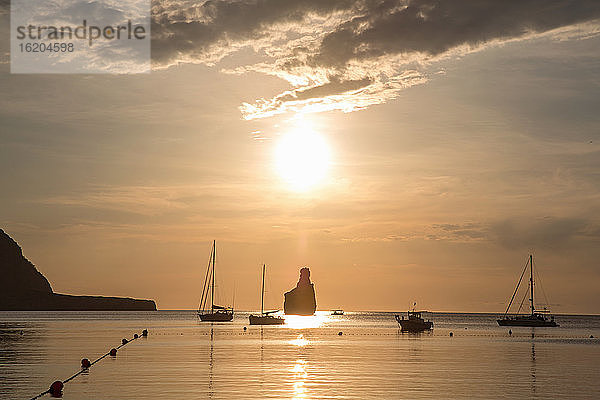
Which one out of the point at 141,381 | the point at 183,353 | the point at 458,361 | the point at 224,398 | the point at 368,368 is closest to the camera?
the point at 224,398

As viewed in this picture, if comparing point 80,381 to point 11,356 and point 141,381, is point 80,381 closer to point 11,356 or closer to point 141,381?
point 141,381

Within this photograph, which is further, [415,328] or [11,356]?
[415,328]

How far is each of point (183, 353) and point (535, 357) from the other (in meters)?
45.4

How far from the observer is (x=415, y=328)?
627ft

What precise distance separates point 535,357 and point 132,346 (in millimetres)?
56781

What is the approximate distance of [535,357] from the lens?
99688 millimetres

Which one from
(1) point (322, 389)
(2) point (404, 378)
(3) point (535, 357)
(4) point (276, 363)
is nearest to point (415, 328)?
(3) point (535, 357)

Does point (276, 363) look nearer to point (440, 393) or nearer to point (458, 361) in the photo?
point (458, 361)

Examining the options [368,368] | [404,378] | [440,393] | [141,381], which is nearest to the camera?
[440,393]

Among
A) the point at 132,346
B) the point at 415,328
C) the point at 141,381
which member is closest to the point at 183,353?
the point at 132,346

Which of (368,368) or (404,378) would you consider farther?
(368,368)

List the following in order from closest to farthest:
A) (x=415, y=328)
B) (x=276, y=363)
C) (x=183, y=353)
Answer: (x=276, y=363)
(x=183, y=353)
(x=415, y=328)

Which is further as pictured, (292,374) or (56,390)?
(292,374)

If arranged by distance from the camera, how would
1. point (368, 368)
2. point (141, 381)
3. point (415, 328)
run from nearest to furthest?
point (141, 381)
point (368, 368)
point (415, 328)
